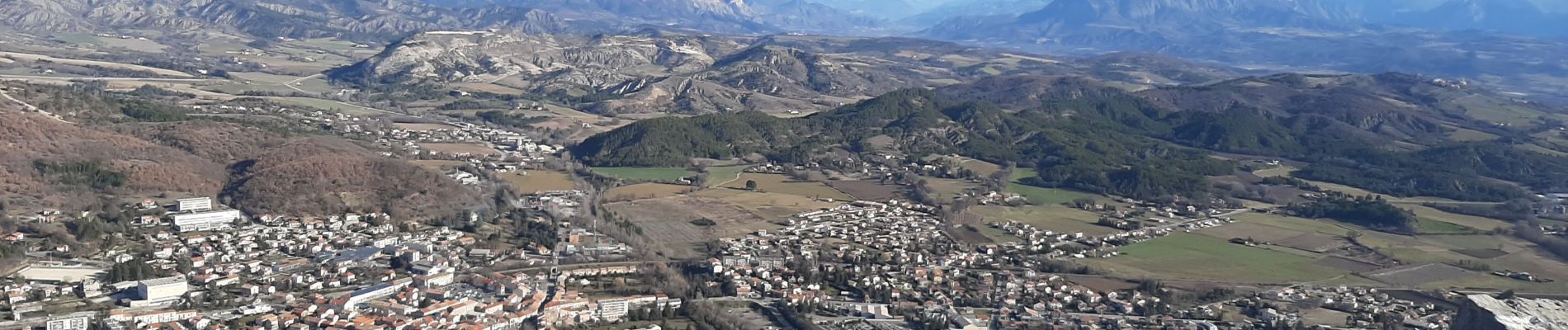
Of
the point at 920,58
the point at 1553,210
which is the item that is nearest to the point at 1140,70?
the point at 920,58

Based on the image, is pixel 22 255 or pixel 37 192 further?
pixel 37 192

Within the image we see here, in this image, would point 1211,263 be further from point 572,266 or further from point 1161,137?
point 1161,137

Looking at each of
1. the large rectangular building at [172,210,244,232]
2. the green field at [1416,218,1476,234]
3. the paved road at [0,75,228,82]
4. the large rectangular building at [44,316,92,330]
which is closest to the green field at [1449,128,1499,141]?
the green field at [1416,218,1476,234]

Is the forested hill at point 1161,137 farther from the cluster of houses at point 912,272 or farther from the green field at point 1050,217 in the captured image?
the cluster of houses at point 912,272

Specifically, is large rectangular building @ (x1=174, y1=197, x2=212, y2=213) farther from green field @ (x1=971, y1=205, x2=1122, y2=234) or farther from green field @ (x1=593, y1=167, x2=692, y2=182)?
green field @ (x1=971, y1=205, x2=1122, y2=234)

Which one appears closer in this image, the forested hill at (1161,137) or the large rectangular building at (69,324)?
the large rectangular building at (69,324)

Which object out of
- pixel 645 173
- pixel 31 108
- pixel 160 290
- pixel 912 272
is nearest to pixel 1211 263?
pixel 912 272

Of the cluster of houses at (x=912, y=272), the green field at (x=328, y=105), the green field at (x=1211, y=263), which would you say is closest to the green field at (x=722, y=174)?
the cluster of houses at (x=912, y=272)

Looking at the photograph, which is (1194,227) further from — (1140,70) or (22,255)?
(1140,70)
